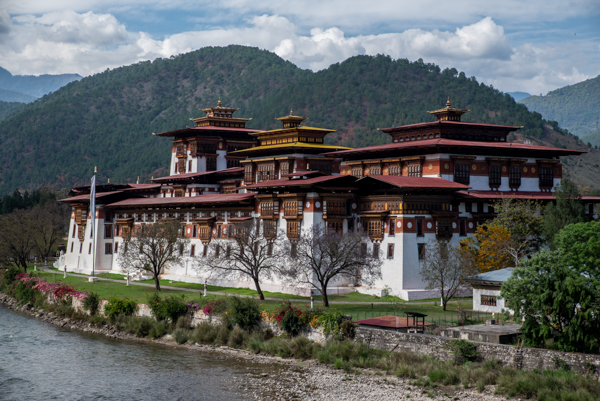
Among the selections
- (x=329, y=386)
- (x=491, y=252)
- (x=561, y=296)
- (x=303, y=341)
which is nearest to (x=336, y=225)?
(x=491, y=252)

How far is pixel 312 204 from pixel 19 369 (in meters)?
28.3

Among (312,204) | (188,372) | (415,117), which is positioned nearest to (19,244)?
(312,204)

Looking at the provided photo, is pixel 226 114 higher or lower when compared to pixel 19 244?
higher

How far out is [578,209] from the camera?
59.6 m

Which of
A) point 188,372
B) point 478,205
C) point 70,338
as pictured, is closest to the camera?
point 188,372

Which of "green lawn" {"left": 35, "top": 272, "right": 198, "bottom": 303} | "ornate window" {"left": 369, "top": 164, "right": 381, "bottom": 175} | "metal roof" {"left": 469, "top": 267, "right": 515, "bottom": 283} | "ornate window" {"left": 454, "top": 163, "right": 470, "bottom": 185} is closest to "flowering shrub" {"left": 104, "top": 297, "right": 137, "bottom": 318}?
"green lawn" {"left": 35, "top": 272, "right": 198, "bottom": 303}

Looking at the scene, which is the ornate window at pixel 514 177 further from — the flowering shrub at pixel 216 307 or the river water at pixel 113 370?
the river water at pixel 113 370

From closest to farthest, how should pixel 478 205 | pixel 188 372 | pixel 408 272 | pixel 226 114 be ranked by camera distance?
pixel 188 372, pixel 408 272, pixel 478 205, pixel 226 114

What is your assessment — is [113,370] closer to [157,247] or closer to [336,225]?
[336,225]

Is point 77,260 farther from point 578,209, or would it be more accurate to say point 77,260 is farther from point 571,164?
point 571,164

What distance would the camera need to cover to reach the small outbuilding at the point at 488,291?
5100cm

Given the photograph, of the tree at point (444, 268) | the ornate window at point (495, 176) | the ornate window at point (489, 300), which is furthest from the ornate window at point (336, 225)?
the ornate window at point (495, 176)

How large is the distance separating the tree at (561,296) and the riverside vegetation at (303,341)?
197cm

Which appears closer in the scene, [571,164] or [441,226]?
[441,226]
